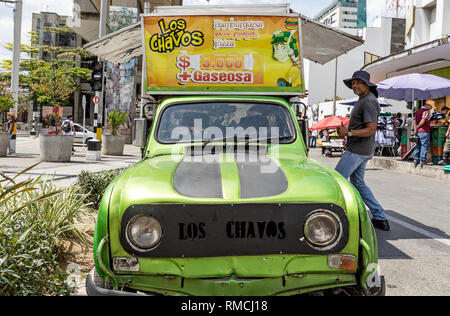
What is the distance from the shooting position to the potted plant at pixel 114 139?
2041 cm

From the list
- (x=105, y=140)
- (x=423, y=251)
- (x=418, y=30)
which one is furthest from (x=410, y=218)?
(x=418, y=30)

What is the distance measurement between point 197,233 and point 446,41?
19.0 m

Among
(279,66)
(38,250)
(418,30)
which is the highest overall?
(418,30)

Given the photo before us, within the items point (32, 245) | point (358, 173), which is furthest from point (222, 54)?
point (32, 245)

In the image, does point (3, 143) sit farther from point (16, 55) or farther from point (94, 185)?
point (94, 185)

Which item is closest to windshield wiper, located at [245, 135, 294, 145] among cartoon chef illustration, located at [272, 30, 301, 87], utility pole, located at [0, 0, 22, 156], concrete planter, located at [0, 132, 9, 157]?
cartoon chef illustration, located at [272, 30, 301, 87]

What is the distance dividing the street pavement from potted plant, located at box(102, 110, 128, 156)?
497 inches

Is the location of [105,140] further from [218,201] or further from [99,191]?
[218,201]

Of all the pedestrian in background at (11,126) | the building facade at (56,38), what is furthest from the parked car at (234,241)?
the building facade at (56,38)

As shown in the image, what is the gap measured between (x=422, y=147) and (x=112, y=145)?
506 inches

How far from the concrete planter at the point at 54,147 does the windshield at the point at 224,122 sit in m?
11.6

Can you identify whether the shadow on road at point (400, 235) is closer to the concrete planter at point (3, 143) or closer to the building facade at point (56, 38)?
the concrete planter at point (3, 143)

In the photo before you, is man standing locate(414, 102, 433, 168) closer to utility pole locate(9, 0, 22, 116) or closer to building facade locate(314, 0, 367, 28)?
utility pole locate(9, 0, 22, 116)

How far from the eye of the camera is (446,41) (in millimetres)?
18688
